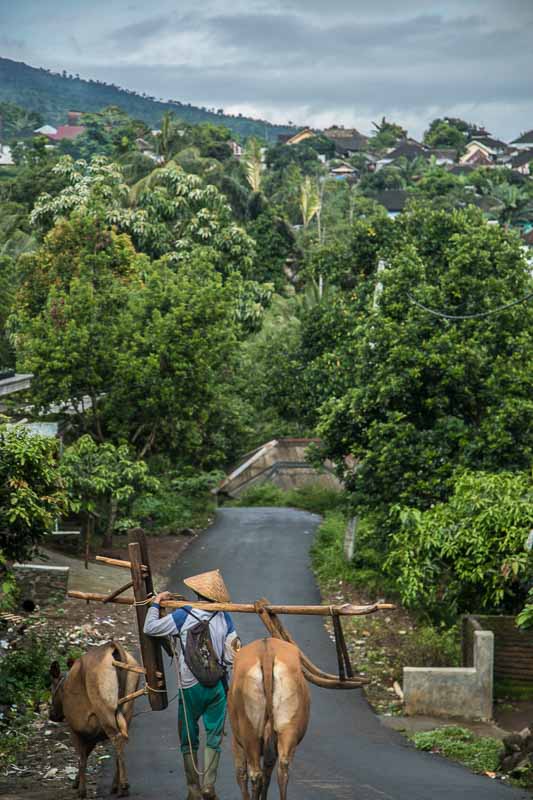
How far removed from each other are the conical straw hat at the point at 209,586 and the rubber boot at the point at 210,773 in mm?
1188

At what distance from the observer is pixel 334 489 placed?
119ft

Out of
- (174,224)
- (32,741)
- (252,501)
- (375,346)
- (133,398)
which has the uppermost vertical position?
(174,224)

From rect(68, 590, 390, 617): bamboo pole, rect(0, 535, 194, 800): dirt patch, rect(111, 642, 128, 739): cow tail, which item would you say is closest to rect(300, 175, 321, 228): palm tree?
rect(0, 535, 194, 800): dirt patch

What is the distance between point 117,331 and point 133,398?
1.56 m

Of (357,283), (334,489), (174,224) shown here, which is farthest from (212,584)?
(174,224)

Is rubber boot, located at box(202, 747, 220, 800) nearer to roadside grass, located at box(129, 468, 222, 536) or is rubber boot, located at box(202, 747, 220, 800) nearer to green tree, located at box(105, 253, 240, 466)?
green tree, located at box(105, 253, 240, 466)

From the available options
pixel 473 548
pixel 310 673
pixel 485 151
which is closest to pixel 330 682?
pixel 310 673

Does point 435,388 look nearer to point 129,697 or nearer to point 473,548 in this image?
point 473,548

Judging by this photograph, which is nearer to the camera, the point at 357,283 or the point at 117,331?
the point at 117,331

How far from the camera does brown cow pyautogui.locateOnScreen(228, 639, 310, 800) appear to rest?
830cm

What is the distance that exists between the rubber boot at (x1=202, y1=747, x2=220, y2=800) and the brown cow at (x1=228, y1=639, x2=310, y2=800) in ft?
1.82

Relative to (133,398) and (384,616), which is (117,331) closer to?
(133,398)

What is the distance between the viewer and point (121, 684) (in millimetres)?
9883

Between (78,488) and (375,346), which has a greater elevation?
(375,346)
